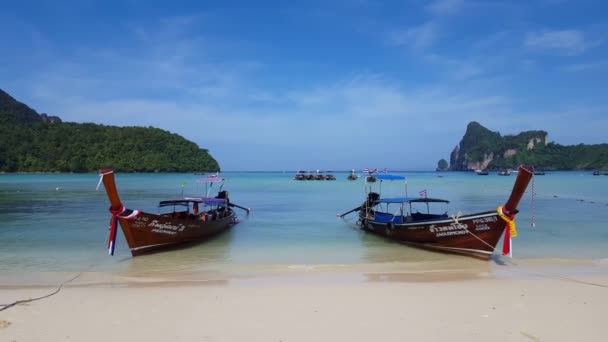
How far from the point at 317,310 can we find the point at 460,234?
675cm

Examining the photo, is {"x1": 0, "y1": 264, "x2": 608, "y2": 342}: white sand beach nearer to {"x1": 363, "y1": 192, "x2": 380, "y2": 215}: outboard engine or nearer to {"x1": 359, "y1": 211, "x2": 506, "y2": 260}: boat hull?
{"x1": 359, "y1": 211, "x2": 506, "y2": 260}: boat hull

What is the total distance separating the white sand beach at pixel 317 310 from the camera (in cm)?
612

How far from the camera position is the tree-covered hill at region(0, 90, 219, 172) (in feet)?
371

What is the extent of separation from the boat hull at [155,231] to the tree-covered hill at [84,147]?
116m

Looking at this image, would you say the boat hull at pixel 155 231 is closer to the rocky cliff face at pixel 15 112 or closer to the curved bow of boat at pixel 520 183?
the curved bow of boat at pixel 520 183

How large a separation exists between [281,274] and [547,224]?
616 inches

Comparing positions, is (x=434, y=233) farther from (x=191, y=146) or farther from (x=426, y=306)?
(x=191, y=146)

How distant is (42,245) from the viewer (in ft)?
48.1

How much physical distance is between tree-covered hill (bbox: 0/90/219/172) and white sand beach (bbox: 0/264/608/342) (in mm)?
122065

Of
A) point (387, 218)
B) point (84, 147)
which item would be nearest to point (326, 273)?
point (387, 218)

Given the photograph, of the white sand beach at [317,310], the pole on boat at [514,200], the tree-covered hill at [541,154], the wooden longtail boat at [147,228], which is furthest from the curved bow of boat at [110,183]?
the tree-covered hill at [541,154]

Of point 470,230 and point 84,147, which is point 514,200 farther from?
point 84,147

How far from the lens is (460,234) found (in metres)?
12.4

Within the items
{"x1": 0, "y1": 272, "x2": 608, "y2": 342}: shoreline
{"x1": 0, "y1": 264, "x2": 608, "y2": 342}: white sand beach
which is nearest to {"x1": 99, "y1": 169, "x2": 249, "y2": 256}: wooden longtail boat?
{"x1": 0, "y1": 264, "x2": 608, "y2": 342}: white sand beach
